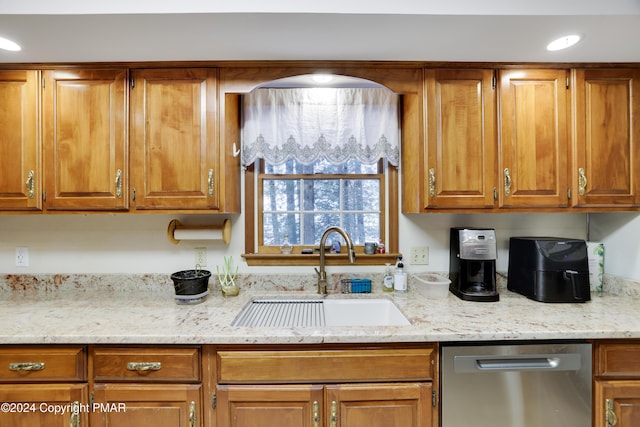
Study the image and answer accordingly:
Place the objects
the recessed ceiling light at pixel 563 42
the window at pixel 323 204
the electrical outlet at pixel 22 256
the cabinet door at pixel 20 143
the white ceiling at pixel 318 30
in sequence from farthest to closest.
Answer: the window at pixel 323 204
the electrical outlet at pixel 22 256
the cabinet door at pixel 20 143
the recessed ceiling light at pixel 563 42
the white ceiling at pixel 318 30

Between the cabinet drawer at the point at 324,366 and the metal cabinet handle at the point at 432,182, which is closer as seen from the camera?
the cabinet drawer at the point at 324,366

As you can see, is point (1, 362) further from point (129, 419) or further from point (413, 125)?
point (413, 125)

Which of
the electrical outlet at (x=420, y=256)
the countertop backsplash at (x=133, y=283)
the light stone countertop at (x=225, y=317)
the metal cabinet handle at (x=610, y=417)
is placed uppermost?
the electrical outlet at (x=420, y=256)

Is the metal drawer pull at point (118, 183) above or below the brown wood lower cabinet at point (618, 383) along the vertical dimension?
above

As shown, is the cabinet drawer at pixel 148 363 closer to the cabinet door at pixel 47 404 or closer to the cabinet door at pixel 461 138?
the cabinet door at pixel 47 404

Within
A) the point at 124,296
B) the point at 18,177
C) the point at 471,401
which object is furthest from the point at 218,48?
the point at 471,401

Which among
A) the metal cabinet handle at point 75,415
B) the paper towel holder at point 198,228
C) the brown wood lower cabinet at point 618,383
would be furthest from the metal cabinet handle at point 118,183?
the brown wood lower cabinet at point 618,383

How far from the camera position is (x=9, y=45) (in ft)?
4.59

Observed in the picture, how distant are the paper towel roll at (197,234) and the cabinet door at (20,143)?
2.16 ft

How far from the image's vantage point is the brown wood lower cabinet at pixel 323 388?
123cm

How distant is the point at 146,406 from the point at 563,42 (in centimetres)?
237

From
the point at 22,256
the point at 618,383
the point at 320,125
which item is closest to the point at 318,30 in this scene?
the point at 320,125

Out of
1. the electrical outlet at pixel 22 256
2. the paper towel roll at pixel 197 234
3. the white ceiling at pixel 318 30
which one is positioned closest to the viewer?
the white ceiling at pixel 318 30

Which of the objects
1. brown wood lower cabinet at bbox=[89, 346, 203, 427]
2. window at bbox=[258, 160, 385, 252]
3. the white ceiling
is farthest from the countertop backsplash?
the white ceiling
